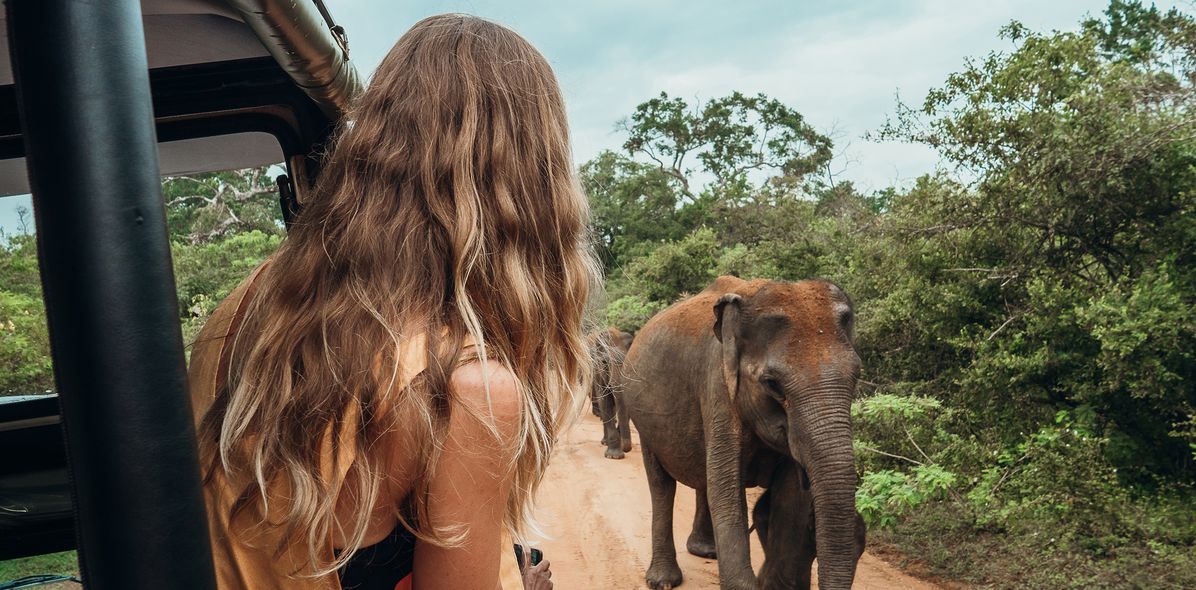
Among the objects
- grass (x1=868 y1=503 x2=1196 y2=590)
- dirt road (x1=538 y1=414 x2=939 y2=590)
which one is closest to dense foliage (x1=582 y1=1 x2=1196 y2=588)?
grass (x1=868 y1=503 x2=1196 y2=590)

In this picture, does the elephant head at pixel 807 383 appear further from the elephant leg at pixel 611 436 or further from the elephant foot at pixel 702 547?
the elephant leg at pixel 611 436

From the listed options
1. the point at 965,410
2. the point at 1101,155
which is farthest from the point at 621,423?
the point at 1101,155

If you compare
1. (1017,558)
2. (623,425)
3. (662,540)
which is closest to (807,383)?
(662,540)

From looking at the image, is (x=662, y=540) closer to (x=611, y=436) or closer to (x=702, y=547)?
(x=702, y=547)

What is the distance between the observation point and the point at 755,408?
6262 millimetres

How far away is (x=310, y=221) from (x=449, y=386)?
19.6 inches

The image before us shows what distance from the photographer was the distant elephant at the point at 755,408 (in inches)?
217

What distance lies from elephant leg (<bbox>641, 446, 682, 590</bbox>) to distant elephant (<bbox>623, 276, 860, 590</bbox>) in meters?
0.01

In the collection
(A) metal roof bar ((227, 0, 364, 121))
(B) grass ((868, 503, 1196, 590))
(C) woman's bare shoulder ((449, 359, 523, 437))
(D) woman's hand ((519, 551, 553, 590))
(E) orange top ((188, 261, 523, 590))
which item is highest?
(A) metal roof bar ((227, 0, 364, 121))

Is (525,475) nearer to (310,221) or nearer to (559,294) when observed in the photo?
(559,294)

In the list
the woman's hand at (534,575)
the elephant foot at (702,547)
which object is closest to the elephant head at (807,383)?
the elephant foot at (702,547)

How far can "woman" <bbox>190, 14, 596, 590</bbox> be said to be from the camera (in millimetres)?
1366

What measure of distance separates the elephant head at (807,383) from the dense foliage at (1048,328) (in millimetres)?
1086

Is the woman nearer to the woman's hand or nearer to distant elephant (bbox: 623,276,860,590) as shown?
the woman's hand
